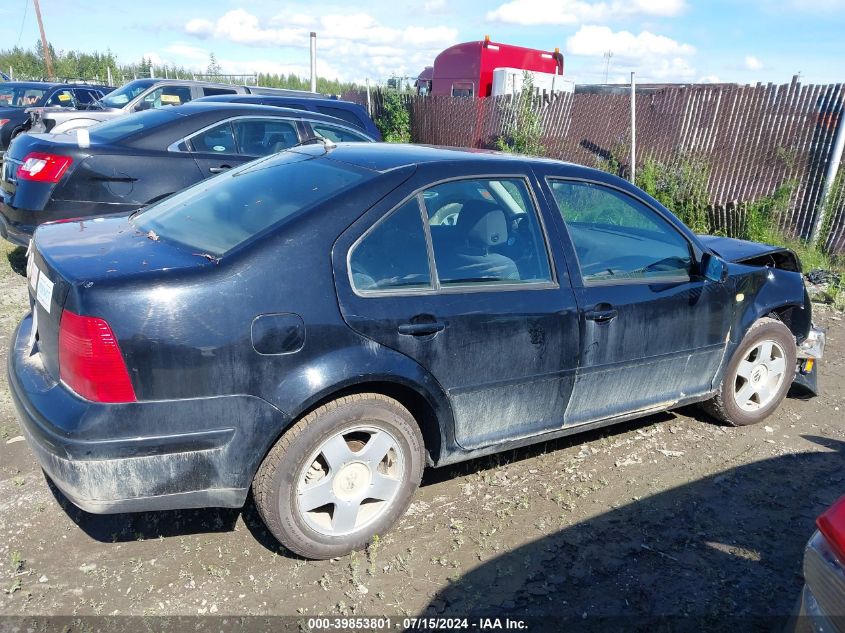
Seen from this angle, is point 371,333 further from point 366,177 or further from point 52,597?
point 52,597

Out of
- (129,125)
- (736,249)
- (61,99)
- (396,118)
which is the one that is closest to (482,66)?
(396,118)

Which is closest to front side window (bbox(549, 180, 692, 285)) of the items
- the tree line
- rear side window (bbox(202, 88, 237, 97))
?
rear side window (bbox(202, 88, 237, 97))

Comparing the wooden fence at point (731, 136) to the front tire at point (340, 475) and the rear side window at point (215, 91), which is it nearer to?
the rear side window at point (215, 91)

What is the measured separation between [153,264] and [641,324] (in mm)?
2390

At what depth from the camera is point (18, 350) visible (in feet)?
10.2

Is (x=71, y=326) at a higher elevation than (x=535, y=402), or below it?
higher

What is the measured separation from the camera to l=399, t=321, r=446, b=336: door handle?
→ 9.55 ft

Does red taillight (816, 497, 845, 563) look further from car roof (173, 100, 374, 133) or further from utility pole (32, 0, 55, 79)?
utility pole (32, 0, 55, 79)

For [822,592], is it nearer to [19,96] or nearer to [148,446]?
[148,446]

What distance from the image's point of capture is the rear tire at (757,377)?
4.34m

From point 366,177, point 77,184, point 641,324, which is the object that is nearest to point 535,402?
point 641,324

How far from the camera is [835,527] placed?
190cm

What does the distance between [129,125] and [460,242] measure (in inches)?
175

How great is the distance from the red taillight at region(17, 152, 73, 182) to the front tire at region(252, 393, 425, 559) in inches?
163
